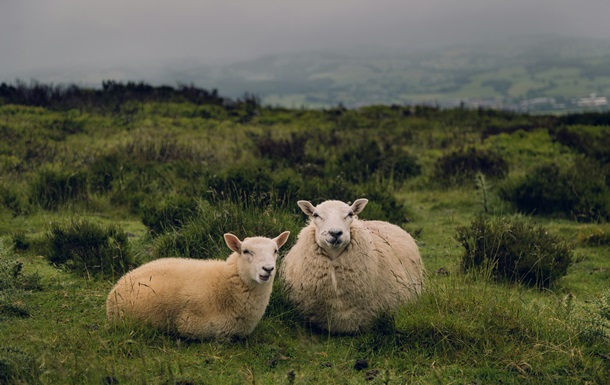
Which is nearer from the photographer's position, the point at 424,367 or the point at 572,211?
the point at 424,367

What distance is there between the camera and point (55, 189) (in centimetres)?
1144

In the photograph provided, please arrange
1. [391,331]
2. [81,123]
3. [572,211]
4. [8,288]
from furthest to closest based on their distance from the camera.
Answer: [81,123]
[572,211]
[8,288]
[391,331]

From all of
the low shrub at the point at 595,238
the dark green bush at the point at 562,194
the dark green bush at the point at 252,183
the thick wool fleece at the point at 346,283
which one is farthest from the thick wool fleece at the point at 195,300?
the dark green bush at the point at 562,194

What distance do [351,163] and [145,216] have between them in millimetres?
7307

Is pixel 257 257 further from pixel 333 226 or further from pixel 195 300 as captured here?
pixel 333 226

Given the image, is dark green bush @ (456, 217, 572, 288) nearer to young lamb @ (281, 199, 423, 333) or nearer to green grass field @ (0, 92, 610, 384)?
green grass field @ (0, 92, 610, 384)

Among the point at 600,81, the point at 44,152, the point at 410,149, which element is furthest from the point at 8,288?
the point at 600,81

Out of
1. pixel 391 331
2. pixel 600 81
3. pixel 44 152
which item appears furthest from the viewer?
pixel 600 81

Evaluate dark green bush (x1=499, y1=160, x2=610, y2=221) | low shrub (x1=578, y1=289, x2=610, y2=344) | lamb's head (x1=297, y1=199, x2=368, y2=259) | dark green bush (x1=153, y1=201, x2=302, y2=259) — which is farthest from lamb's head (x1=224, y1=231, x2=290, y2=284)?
dark green bush (x1=499, y1=160, x2=610, y2=221)

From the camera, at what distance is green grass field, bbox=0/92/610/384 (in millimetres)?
4914

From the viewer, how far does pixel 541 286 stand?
8039 millimetres

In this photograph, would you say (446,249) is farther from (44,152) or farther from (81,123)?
(81,123)

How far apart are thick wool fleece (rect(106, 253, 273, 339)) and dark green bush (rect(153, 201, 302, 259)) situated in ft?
5.42

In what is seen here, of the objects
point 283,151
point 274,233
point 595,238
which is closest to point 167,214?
point 274,233
